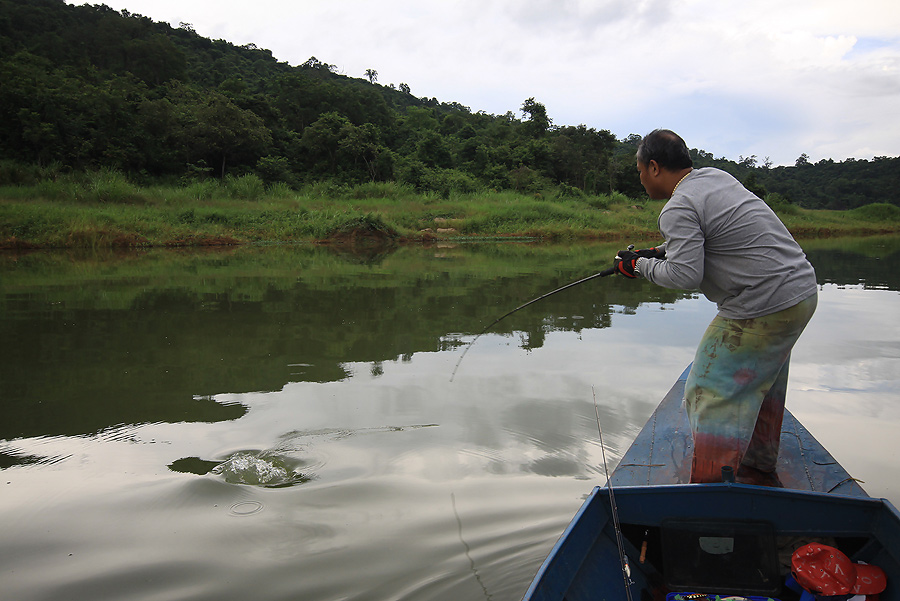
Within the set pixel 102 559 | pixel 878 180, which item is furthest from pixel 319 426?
pixel 878 180

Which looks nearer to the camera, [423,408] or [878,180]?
[423,408]

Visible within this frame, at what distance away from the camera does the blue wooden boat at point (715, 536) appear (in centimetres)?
204

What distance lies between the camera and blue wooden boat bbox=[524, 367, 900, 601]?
2043 mm

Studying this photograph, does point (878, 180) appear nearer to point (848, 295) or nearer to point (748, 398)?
point (848, 295)

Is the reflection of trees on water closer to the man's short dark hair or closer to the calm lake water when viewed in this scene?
the calm lake water

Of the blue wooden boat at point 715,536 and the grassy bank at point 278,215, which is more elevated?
the grassy bank at point 278,215

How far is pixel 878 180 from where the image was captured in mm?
51281

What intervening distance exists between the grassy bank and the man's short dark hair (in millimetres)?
17871

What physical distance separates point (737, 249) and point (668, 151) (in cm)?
51

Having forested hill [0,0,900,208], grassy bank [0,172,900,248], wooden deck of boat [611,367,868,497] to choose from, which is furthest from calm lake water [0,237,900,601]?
forested hill [0,0,900,208]

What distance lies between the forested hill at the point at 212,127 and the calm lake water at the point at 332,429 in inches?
649

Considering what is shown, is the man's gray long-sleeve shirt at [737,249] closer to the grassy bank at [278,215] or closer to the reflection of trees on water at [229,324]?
the reflection of trees on water at [229,324]

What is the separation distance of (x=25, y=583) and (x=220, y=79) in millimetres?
38455

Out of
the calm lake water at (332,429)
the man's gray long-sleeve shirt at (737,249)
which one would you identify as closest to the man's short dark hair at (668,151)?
the man's gray long-sleeve shirt at (737,249)
